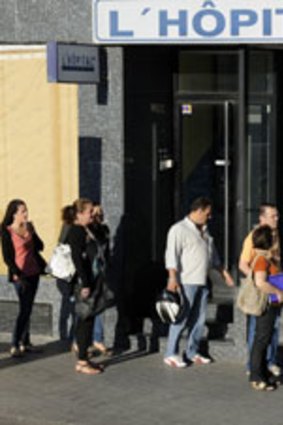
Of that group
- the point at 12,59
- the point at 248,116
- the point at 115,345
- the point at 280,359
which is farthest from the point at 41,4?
the point at 280,359

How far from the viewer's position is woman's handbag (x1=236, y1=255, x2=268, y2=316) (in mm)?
11398

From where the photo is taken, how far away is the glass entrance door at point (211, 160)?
47.9 ft

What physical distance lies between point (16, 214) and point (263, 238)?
2948mm

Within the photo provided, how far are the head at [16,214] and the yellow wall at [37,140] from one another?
1.23 m

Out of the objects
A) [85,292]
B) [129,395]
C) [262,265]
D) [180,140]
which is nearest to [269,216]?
[262,265]

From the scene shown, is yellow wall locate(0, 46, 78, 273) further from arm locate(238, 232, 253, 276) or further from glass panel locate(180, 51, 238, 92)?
arm locate(238, 232, 253, 276)

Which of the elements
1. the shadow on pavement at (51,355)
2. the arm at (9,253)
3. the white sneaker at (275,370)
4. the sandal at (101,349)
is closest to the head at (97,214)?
the arm at (9,253)

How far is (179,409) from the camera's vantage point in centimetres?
1088

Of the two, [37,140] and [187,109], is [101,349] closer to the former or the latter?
[37,140]

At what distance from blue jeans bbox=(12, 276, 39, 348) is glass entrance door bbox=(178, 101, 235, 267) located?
2.45 metres

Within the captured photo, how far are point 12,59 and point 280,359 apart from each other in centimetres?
471

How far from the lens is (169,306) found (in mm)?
12391

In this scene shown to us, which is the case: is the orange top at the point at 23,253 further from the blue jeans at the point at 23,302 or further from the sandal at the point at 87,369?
the sandal at the point at 87,369

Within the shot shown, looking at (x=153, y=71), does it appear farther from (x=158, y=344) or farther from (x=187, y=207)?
(x=158, y=344)
